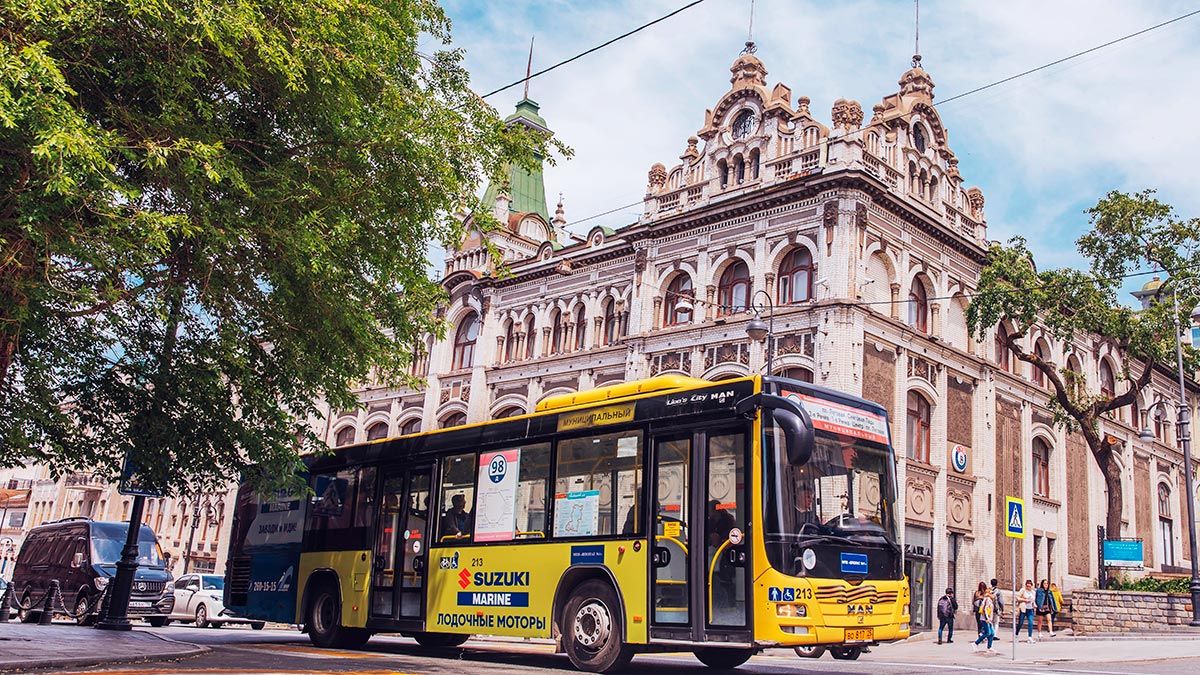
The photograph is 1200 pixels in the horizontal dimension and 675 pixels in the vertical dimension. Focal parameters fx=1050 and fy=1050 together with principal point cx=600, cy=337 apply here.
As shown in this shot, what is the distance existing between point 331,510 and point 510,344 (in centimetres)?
2355

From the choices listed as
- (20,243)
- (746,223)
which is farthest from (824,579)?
(746,223)

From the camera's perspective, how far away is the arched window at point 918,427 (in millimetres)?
31172

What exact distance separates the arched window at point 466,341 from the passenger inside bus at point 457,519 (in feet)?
88.5

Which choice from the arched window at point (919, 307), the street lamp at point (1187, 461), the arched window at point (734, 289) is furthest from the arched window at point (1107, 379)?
the arched window at point (734, 289)

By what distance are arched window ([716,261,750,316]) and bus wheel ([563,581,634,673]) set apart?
19633 mm

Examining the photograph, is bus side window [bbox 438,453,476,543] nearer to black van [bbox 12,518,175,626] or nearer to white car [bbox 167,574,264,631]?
black van [bbox 12,518,175,626]

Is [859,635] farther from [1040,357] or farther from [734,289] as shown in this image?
[1040,357]

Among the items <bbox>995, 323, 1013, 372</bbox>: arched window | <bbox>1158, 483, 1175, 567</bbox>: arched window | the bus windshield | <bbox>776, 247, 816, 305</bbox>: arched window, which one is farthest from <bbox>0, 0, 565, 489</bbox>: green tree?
<bbox>1158, 483, 1175, 567</bbox>: arched window

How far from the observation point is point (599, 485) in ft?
42.1

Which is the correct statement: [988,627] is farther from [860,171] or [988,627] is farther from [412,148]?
[412,148]

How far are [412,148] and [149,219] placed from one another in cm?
349

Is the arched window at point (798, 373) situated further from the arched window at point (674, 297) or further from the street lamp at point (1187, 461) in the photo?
the street lamp at point (1187, 461)

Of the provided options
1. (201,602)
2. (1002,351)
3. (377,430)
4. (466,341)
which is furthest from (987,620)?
(377,430)

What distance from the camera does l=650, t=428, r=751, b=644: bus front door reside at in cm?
1120
